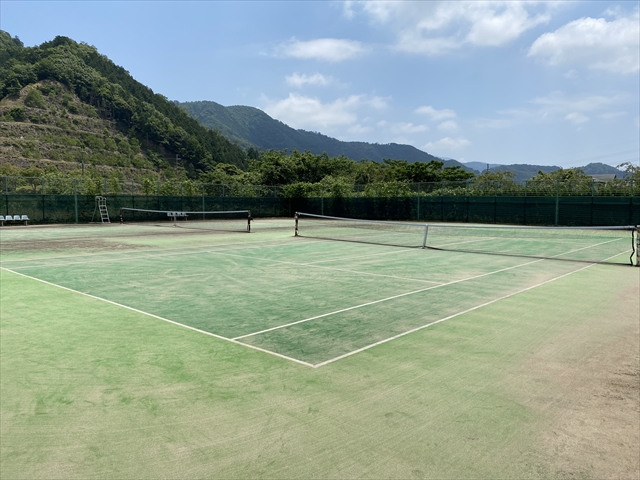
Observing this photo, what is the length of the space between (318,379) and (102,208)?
109ft

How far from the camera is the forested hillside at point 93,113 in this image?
116625mm

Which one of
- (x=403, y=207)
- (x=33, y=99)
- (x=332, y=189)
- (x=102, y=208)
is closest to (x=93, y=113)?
(x=33, y=99)

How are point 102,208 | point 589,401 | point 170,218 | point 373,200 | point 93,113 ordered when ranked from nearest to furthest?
1. point 589,401
2. point 102,208
3. point 170,218
4. point 373,200
5. point 93,113

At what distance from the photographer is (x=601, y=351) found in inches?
211

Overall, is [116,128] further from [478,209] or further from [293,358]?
[293,358]

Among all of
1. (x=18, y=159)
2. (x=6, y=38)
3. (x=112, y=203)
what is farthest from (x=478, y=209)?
(x=6, y=38)

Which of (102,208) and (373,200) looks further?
(373,200)

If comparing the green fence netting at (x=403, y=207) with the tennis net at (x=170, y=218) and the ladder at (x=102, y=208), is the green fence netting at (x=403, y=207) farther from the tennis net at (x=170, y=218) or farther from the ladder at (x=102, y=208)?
the tennis net at (x=170, y=218)

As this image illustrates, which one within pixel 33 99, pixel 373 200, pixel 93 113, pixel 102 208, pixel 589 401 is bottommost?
pixel 589 401

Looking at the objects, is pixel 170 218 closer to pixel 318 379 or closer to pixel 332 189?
pixel 332 189

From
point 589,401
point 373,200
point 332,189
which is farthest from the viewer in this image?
point 332,189

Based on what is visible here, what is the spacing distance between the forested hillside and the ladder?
88.4m

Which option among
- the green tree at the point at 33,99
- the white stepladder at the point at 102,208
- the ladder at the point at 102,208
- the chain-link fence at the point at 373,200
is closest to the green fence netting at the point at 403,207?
the chain-link fence at the point at 373,200

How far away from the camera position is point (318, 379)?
14.7 feet
